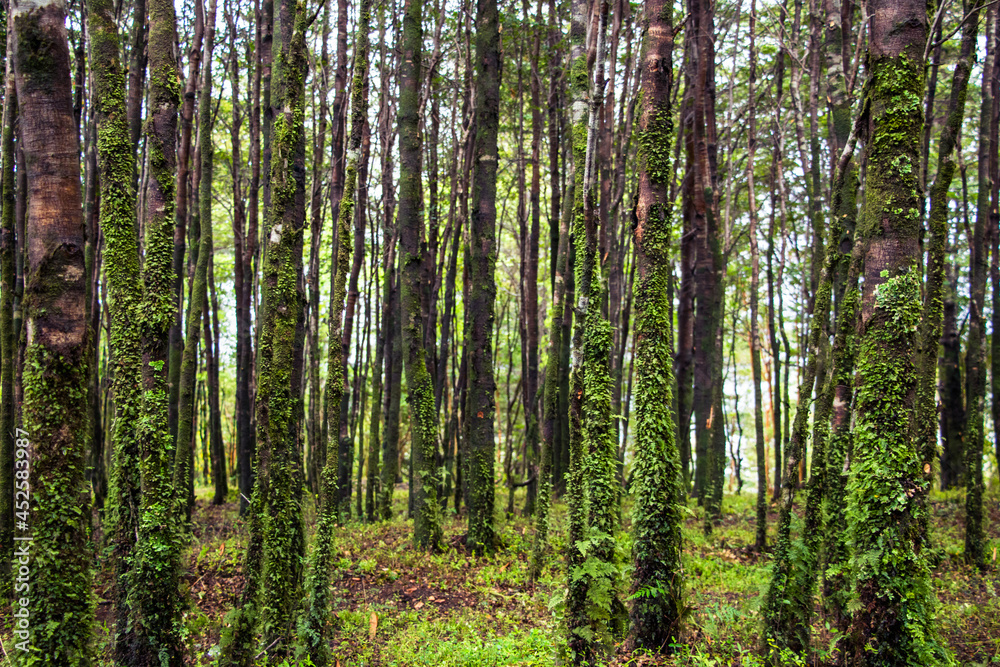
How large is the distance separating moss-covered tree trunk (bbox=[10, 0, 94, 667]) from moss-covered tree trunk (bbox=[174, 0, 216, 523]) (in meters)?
3.35

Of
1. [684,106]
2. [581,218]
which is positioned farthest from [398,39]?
[581,218]

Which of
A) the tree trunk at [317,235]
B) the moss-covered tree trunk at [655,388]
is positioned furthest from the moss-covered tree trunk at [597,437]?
the tree trunk at [317,235]

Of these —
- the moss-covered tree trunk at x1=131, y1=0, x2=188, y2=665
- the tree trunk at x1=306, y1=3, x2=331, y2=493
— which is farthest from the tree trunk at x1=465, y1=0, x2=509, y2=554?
the moss-covered tree trunk at x1=131, y1=0, x2=188, y2=665

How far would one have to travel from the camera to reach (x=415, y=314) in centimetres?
830

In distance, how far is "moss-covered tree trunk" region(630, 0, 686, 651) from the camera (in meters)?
4.45

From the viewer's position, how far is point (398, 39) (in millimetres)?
10977

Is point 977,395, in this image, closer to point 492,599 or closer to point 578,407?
point 578,407

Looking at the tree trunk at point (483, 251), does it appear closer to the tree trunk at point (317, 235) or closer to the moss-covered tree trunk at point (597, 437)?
the tree trunk at point (317, 235)

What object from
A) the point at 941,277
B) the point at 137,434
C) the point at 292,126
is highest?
the point at 292,126

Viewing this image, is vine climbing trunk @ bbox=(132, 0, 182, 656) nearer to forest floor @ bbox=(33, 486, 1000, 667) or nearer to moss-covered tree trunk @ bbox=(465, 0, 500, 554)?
forest floor @ bbox=(33, 486, 1000, 667)

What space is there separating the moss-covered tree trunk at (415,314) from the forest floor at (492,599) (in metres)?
0.59

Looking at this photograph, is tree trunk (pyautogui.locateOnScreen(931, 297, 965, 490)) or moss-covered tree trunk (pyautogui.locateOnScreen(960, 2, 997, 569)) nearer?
moss-covered tree trunk (pyautogui.locateOnScreen(960, 2, 997, 569))

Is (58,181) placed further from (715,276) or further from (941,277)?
(715,276)

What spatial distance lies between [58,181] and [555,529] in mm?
8183
